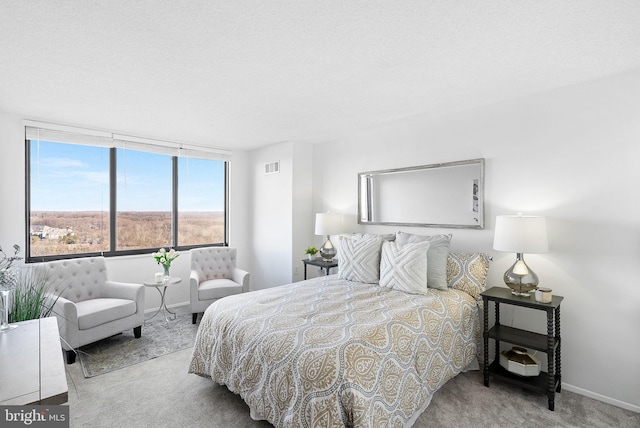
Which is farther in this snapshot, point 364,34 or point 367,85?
point 367,85

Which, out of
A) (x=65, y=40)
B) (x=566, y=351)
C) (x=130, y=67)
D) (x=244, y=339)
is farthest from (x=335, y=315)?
(x=65, y=40)

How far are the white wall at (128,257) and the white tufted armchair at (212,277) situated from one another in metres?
0.52

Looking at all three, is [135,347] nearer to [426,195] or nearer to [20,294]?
[20,294]

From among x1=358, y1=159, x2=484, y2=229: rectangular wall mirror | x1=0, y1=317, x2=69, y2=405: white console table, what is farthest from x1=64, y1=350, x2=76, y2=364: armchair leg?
x1=358, y1=159, x2=484, y2=229: rectangular wall mirror

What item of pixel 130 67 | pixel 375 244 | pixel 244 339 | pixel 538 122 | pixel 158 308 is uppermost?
pixel 130 67

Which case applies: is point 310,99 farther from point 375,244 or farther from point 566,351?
point 566,351

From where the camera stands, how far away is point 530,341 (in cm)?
253

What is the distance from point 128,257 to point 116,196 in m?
0.84

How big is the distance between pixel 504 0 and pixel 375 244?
7.25 ft

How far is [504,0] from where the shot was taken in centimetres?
159

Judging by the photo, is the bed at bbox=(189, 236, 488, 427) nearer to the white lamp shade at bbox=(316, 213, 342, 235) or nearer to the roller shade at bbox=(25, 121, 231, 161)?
the white lamp shade at bbox=(316, 213, 342, 235)

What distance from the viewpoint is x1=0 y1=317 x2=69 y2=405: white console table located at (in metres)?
1.09

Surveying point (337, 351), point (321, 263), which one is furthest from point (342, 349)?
point (321, 263)

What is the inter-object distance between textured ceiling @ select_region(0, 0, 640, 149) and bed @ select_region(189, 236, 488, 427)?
1.66 meters
